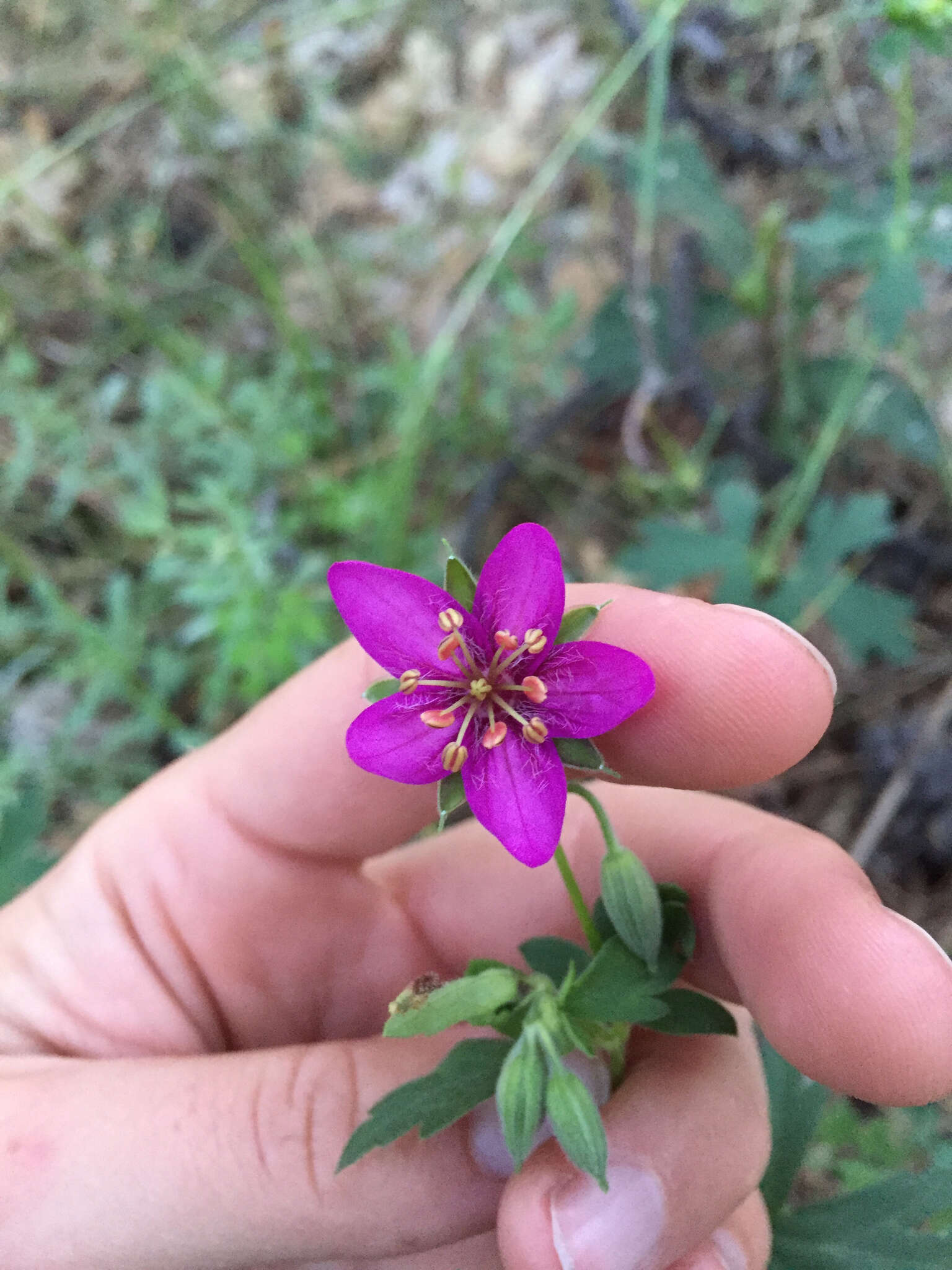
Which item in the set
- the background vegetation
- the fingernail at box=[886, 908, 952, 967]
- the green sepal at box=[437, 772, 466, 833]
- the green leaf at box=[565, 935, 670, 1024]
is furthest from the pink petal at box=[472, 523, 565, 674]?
the background vegetation

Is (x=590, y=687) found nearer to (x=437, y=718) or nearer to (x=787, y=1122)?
(x=437, y=718)

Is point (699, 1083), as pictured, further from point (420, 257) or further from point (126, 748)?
point (420, 257)

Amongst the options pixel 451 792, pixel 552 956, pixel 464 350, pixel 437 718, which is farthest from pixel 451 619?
pixel 464 350

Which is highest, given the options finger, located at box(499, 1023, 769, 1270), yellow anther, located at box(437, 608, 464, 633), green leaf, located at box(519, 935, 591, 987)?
yellow anther, located at box(437, 608, 464, 633)

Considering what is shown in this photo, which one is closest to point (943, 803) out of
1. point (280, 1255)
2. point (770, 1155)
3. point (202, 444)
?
point (770, 1155)

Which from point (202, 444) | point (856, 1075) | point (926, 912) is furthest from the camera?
point (202, 444)

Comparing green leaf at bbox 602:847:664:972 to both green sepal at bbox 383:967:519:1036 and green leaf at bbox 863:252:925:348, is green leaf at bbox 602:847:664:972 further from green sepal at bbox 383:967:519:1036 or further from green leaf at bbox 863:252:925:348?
green leaf at bbox 863:252:925:348
